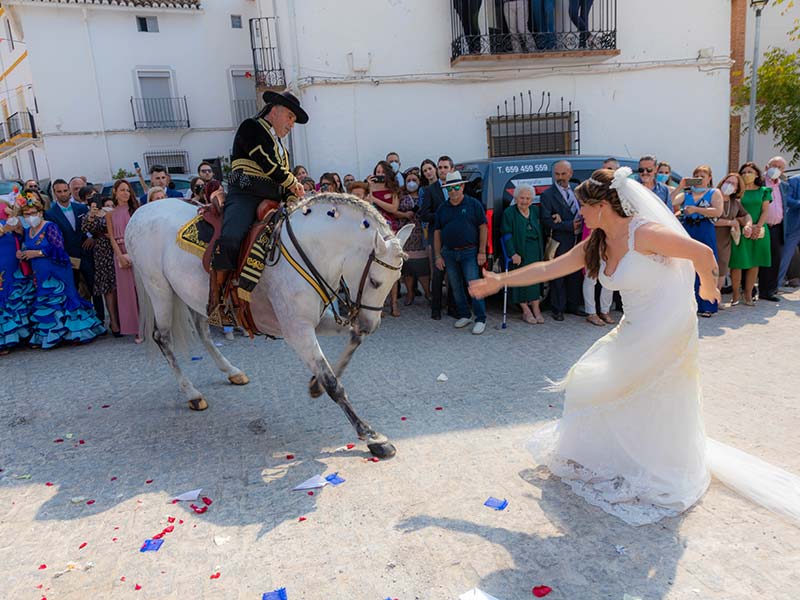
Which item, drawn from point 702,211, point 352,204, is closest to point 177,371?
point 352,204

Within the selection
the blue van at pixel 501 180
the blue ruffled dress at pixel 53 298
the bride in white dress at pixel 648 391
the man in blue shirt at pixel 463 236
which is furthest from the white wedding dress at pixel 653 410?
the blue ruffled dress at pixel 53 298

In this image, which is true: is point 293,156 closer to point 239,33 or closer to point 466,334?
point 466,334

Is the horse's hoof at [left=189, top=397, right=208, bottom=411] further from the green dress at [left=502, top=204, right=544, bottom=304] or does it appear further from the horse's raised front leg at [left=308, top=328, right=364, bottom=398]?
the green dress at [left=502, top=204, right=544, bottom=304]

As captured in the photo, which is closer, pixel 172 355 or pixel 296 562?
pixel 296 562

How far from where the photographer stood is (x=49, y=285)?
7.42m

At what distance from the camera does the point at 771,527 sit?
2.98 m

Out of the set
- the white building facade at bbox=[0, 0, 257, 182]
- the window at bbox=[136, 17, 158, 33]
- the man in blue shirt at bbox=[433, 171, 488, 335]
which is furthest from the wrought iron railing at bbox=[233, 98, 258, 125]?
the man in blue shirt at bbox=[433, 171, 488, 335]

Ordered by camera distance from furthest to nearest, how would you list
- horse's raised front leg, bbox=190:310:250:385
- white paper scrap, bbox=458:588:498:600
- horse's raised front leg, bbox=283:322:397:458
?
1. horse's raised front leg, bbox=190:310:250:385
2. horse's raised front leg, bbox=283:322:397:458
3. white paper scrap, bbox=458:588:498:600

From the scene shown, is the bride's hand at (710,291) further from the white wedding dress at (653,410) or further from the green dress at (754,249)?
the green dress at (754,249)

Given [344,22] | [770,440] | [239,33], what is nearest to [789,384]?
[770,440]

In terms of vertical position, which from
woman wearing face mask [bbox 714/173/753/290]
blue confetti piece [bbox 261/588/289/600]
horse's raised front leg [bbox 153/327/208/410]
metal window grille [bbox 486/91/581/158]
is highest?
metal window grille [bbox 486/91/581/158]

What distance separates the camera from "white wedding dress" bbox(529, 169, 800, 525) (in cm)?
319

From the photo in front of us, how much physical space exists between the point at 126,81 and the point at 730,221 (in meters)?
21.8

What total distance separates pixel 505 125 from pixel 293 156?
4897 millimetres
